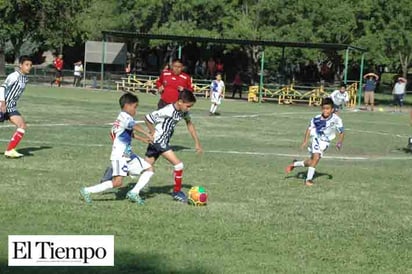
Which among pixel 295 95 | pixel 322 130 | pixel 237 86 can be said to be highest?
pixel 322 130

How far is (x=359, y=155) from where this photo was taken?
59.9 feet

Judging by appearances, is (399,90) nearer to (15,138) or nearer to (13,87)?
(13,87)

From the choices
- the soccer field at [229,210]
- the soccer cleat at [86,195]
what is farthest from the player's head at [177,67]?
the soccer cleat at [86,195]

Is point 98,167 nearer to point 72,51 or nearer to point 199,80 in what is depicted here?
point 199,80

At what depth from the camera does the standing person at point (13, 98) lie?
1449 centimetres

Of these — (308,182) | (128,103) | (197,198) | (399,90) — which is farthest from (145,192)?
(399,90)

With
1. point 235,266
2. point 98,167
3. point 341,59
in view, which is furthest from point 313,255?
point 341,59

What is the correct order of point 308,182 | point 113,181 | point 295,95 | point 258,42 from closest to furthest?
1. point 113,181
2. point 308,182
3. point 258,42
4. point 295,95

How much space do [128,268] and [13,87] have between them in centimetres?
831

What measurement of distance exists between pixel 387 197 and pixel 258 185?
6.44 ft

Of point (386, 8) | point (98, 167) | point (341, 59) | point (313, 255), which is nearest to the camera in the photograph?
point (313, 255)

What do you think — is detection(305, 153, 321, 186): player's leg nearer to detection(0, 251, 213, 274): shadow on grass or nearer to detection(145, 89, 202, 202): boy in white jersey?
detection(145, 89, 202, 202): boy in white jersey

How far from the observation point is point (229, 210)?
10273 millimetres

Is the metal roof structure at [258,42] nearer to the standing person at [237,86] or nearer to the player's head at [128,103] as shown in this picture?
the standing person at [237,86]
